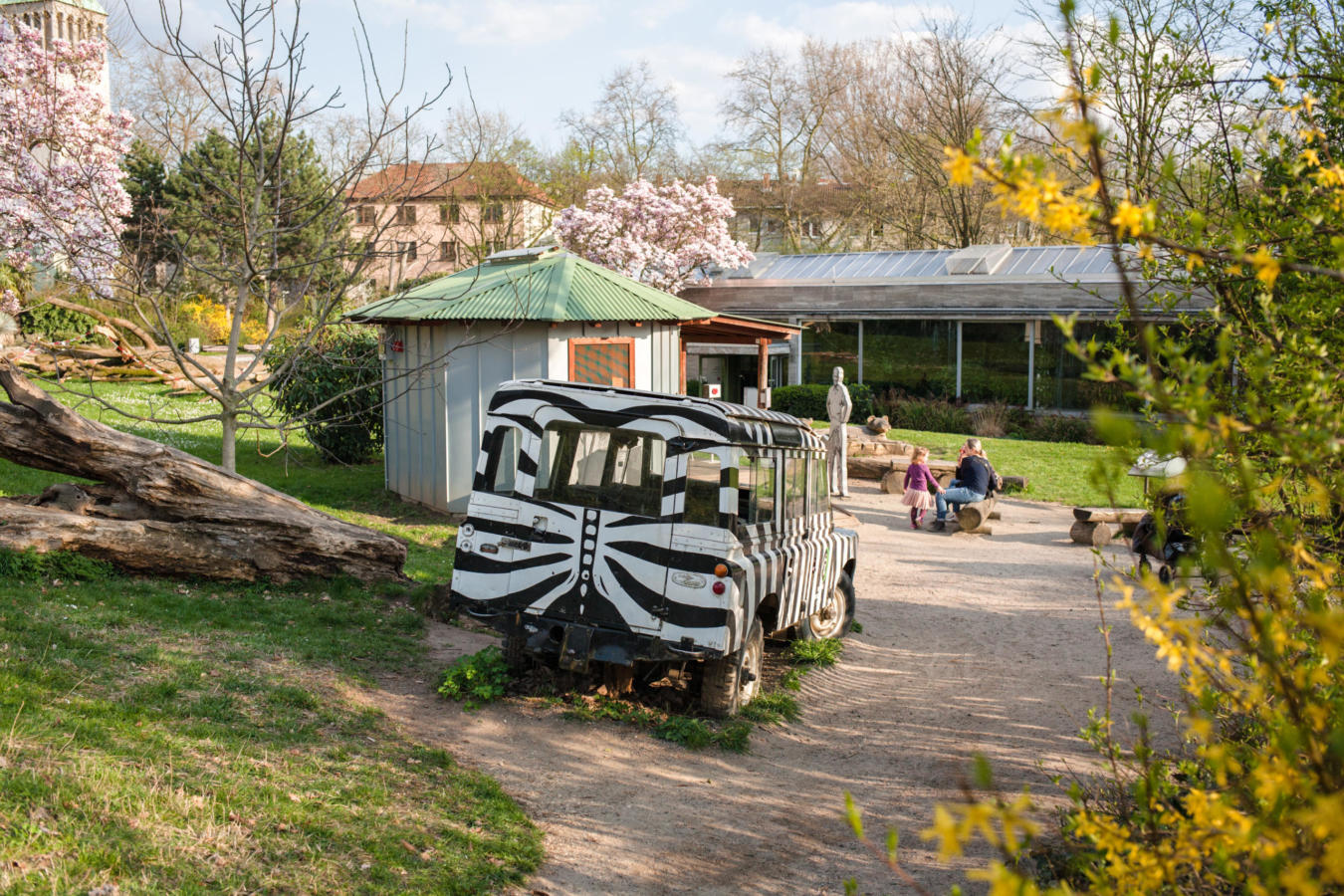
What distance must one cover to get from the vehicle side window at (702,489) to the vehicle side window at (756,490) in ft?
1.15

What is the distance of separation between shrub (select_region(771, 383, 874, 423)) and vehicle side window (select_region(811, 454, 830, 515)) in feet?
66.4

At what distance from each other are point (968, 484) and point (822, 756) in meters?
10.5

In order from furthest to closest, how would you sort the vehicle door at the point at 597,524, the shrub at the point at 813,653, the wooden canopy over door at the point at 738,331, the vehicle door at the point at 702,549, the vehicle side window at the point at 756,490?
the wooden canopy over door at the point at 738,331 → the shrub at the point at 813,653 → the vehicle side window at the point at 756,490 → the vehicle door at the point at 597,524 → the vehicle door at the point at 702,549

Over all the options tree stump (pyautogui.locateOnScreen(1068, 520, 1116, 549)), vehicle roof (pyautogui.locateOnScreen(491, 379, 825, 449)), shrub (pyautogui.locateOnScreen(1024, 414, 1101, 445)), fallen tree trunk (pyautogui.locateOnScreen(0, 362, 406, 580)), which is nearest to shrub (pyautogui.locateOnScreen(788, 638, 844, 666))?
vehicle roof (pyautogui.locateOnScreen(491, 379, 825, 449))

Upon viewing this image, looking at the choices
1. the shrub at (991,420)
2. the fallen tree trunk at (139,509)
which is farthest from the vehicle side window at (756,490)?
the shrub at (991,420)

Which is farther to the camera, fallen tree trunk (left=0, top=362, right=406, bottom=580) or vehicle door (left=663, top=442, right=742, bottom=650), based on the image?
fallen tree trunk (left=0, top=362, right=406, bottom=580)

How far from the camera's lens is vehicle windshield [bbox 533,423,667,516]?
7.40 metres

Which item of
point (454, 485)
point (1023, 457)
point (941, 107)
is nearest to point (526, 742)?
point (454, 485)

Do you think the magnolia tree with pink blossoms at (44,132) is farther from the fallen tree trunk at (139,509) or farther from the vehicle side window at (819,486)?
the vehicle side window at (819,486)

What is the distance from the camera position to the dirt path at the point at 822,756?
18.4ft

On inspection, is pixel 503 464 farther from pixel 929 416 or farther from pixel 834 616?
pixel 929 416

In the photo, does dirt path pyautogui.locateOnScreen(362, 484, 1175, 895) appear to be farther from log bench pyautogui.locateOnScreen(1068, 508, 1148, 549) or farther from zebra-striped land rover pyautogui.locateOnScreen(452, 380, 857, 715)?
log bench pyautogui.locateOnScreen(1068, 508, 1148, 549)

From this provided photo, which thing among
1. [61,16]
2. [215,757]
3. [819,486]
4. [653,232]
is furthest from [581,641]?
[61,16]

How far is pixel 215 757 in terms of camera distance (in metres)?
5.57
